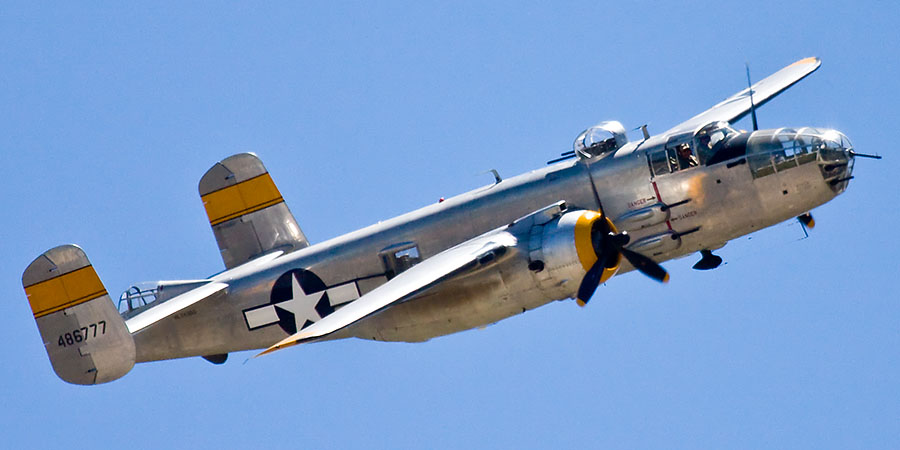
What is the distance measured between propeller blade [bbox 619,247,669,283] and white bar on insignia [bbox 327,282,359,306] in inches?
225

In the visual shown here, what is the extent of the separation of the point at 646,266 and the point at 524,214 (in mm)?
2634

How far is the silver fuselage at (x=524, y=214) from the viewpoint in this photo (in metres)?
23.7

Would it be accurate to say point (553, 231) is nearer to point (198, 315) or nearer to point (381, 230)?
point (381, 230)

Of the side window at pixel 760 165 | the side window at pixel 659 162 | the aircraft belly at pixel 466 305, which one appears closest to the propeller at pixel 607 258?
the aircraft belly at pixel 466 305

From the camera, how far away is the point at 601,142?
25047 mm

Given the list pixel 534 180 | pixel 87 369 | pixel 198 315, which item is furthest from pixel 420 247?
pixel 87 369

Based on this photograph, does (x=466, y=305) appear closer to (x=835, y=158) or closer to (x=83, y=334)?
(x=835, y=158)

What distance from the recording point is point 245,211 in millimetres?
30500

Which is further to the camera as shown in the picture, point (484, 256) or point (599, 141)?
point (599, 141)

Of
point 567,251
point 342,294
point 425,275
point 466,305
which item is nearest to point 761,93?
point 567,251

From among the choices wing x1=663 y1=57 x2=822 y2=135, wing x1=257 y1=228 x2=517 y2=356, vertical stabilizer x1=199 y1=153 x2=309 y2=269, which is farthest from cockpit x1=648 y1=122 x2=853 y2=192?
vertical stabilizer x1=199 y1=153 x2=309 y2=269

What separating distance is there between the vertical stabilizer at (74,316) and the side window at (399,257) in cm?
540

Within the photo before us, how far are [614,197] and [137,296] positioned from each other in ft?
35.4

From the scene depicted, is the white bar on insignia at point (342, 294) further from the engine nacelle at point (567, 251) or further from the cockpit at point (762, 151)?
the cockpit at point (762, 151)
